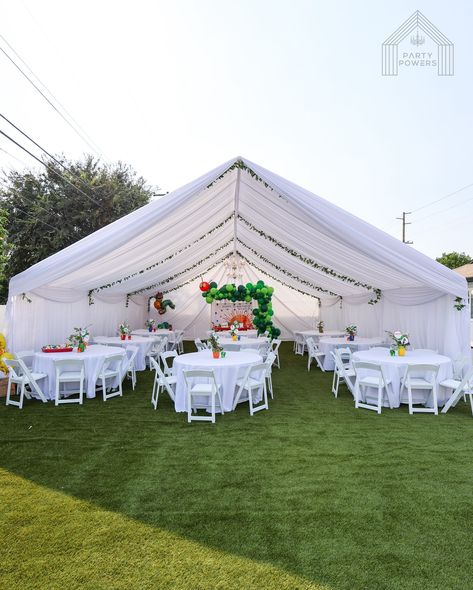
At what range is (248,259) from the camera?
13.4 metres

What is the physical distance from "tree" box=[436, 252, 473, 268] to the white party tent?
20.1m

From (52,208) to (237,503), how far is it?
1500 cm

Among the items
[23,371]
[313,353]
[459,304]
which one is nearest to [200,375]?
[23,371]

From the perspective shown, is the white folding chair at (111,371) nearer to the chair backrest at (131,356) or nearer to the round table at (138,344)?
the chair backrest at (131,356)

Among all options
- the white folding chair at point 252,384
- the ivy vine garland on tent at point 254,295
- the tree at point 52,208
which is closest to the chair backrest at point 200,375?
the white folding chair at point 252,384

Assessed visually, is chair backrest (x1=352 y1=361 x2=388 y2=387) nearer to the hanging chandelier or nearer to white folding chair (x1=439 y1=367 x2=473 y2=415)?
white folding chair (x1=439 y1=367 x2=473 y2=415)

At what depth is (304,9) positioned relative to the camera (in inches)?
226

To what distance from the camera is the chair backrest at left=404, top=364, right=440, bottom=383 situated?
5133 millimetres

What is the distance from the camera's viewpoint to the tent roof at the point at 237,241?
16.7 feet

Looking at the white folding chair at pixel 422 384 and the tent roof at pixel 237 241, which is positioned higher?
the tent roof at pixel 237 241

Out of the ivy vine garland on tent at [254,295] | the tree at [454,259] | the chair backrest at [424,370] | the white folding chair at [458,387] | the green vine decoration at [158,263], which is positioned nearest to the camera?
the white folding chair at [458,387]

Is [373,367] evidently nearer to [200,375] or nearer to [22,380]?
[200,375]

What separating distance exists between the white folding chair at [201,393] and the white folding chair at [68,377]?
5.83 feet

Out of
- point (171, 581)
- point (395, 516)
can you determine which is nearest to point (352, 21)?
point (395, 516)
